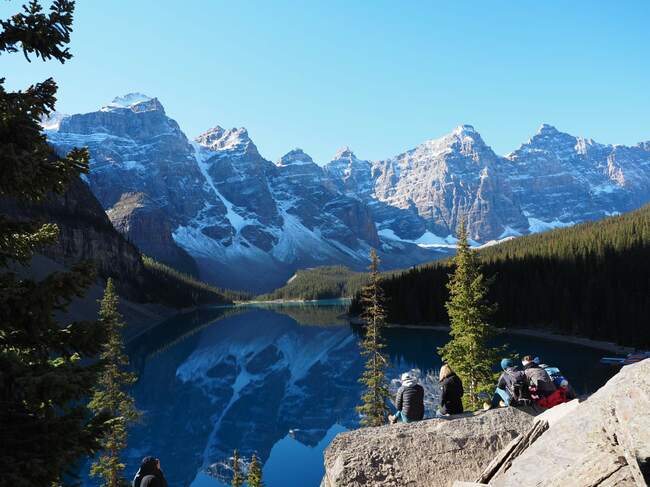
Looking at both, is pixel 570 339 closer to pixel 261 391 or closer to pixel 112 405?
pixel 261 391

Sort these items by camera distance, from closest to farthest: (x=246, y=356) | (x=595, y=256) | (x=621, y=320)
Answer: (x=621, y=320) < (x=246, y=356) < (x=595, y=256)

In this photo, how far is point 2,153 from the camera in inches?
254

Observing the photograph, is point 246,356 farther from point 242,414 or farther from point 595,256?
point 595,256

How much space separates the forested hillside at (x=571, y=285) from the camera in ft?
264

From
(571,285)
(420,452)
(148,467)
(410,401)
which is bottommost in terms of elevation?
(420,452)

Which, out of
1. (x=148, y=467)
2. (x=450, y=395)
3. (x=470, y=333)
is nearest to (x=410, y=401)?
(x=450, y=395)

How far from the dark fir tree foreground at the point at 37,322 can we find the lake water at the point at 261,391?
105 feet

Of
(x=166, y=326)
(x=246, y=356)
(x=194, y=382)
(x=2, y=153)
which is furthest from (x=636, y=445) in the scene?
(x=166, y=326)

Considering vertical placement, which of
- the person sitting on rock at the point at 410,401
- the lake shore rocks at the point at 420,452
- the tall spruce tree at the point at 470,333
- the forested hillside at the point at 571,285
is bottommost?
the lake shore rocks at the point at 420,452

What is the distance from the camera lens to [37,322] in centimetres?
689

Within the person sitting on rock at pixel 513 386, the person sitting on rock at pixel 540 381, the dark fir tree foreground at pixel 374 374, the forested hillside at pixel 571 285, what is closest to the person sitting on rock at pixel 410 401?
the person sitting on rock at pixel 513 386

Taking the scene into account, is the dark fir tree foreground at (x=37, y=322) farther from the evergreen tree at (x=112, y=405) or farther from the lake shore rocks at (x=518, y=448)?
the evergreen tree at (x=112, y=405)

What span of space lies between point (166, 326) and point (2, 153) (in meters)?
145

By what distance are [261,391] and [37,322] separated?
208 ft
